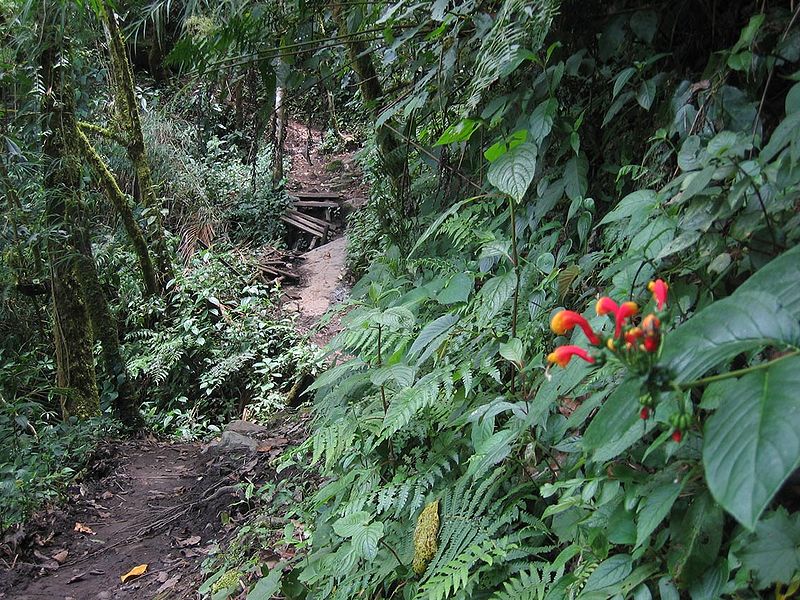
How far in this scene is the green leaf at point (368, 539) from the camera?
174 cm

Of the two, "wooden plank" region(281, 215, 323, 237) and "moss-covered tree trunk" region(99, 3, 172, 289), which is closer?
"moss-covered tree trunk" region(99, 3, 172, 289)

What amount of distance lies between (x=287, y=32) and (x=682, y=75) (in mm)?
2428

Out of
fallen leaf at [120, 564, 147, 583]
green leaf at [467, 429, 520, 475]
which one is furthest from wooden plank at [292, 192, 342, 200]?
green leaf at [467, 429, 520, 475]

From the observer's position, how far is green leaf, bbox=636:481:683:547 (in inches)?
46.6

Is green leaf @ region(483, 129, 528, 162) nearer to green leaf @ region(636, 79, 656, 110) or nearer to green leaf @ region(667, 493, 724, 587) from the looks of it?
green leaf @ region(636, 79, 656, 110)

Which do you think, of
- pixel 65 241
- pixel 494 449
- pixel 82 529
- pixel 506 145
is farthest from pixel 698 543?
pixel 65 241

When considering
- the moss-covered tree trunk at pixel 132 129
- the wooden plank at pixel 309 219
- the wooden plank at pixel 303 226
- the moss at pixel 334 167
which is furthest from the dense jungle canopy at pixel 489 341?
the moss at pixel 334 167

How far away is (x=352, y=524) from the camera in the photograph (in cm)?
187

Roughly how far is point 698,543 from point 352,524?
1026 mm

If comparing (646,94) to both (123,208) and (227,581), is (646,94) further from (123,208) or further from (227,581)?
(123,208)

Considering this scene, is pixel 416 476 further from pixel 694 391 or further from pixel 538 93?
pixel 538 93

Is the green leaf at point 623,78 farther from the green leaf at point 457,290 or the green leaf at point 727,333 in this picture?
the green leaf at point 727,333

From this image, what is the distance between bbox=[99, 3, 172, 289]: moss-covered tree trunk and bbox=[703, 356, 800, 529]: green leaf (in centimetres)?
689

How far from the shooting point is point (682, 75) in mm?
2082
